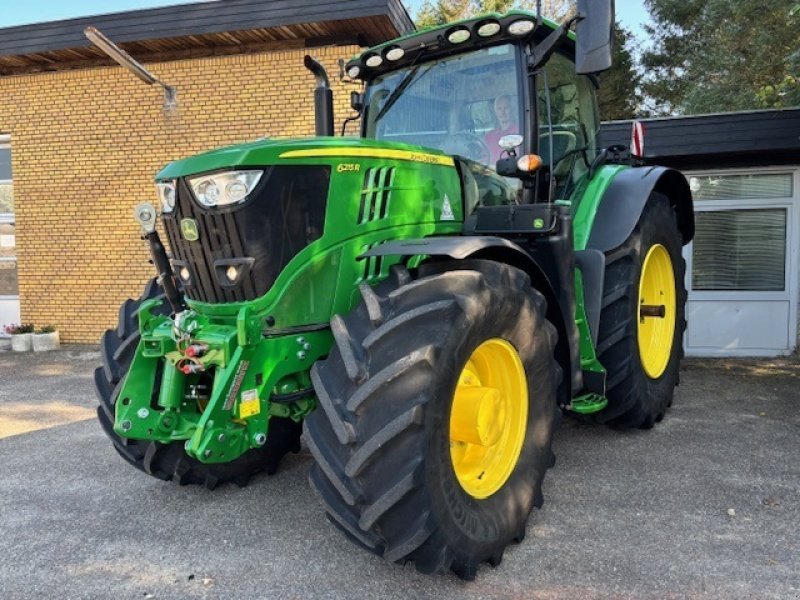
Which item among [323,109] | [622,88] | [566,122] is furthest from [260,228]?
[622,88]

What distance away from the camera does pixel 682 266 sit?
518 cm

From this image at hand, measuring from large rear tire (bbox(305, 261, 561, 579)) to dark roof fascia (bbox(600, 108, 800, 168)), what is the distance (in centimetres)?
564

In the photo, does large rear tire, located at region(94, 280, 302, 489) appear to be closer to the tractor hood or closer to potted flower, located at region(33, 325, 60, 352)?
the tractor hood

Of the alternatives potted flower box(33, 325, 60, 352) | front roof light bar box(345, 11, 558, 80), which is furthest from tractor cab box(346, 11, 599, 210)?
potted flower box(33, 325, 60, 352)

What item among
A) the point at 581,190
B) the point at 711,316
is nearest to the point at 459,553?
the point at 581,190

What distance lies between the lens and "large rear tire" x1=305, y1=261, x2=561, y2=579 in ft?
7.67

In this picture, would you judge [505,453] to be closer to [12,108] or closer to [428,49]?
[428,49]

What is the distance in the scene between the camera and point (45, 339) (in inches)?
377

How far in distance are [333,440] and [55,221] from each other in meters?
8.87

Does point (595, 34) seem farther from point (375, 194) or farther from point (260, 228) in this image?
point (260, 228)

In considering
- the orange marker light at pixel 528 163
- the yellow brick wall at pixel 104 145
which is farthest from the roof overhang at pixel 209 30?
the orange marker light at pixel 528 163

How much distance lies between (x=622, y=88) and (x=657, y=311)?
21.1m

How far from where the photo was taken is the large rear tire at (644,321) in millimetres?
4133

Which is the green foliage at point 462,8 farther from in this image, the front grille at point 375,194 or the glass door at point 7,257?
the front grille at point 375,194
